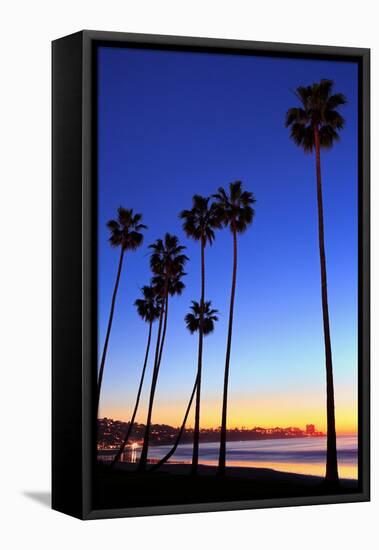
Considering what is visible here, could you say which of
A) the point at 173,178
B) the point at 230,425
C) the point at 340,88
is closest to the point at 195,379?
the point at 230,425

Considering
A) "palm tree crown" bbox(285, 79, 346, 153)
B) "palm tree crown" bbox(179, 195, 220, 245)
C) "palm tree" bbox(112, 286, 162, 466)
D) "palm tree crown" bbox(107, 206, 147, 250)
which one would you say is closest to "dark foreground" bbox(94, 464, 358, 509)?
"palm tree" bbox(112, 286, 162, 466)

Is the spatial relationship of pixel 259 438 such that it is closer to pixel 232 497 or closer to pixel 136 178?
pixel 232 497

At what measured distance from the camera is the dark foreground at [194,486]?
19266mm

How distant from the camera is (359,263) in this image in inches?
815

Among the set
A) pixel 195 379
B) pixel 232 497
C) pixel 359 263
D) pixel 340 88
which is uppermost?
pixel 340 88

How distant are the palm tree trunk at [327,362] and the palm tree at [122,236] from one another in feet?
7.67

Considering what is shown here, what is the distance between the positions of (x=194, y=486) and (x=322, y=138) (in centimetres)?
440

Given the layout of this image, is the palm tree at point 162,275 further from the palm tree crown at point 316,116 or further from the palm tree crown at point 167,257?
the palm tree crown at point 316,116

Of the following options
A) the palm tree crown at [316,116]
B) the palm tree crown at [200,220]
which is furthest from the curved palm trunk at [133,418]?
the palm tree crown at [316,116]

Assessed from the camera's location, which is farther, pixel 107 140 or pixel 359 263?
pixel 359 263

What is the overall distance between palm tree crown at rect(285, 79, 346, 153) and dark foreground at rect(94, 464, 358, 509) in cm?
391

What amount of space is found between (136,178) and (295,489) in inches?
163

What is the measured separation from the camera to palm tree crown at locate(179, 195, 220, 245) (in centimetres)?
1977

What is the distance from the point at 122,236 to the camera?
1917cm
